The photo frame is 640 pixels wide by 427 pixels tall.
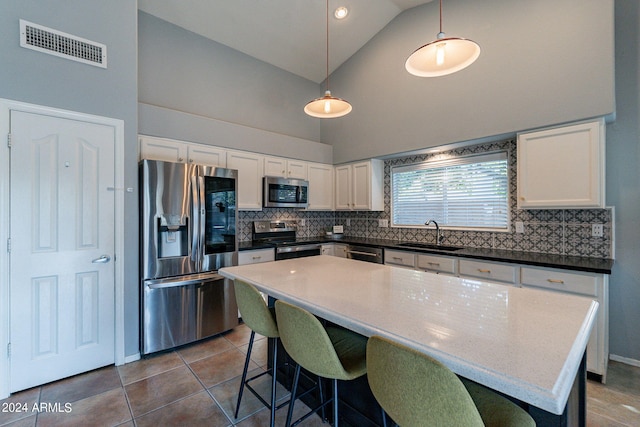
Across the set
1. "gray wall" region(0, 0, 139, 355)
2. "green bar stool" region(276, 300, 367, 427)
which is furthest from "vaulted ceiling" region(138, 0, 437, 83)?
"green bar stool" region(276, 300, 367, 427)

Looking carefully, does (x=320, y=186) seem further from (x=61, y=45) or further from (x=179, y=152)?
(x=61, y=45)

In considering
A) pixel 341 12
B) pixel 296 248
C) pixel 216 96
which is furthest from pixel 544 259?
pixel 216 96

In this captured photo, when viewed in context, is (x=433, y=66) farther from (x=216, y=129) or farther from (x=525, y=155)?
(x=216, y=129)

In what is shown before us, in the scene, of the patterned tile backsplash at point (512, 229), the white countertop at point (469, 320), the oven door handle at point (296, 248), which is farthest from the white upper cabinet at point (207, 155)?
the white countertop at point (469, 320)

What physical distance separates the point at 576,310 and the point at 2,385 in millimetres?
3651

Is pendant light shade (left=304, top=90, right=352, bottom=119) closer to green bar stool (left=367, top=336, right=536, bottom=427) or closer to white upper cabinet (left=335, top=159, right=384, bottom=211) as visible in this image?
white upper cabinet (left=335, top=159, right=384, bottom=211)

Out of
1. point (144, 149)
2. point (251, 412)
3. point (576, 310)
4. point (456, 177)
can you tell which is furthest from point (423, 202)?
point (144, 149)

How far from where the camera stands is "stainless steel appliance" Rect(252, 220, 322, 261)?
380 centimetres

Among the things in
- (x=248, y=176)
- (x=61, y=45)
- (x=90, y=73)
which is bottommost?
(x=248, y=176)

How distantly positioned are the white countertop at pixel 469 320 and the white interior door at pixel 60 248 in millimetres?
1428

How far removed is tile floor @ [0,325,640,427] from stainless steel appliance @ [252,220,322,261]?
1.47 meters

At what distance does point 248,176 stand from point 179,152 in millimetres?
889

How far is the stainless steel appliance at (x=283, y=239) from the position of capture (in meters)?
3.80

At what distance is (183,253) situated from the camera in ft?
9.17
